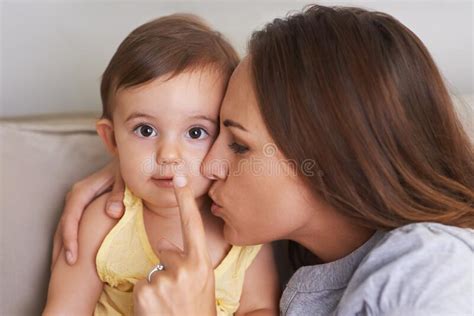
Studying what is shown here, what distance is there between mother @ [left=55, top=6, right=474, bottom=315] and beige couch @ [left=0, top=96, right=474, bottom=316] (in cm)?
32

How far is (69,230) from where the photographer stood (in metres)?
1.23

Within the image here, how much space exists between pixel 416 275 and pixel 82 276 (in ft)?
2.15

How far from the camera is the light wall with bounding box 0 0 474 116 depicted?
1.72m

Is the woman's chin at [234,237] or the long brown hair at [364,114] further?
the woman's chin at [234,237]

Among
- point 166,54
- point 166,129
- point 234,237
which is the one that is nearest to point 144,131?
point 166,129

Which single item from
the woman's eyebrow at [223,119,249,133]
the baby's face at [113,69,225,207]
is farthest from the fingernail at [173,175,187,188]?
the woman's eyebrow at [223,119,249,133]

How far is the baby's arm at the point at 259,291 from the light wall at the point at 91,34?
697 mm

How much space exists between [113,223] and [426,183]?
2.06ft

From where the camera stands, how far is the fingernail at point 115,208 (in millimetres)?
1266

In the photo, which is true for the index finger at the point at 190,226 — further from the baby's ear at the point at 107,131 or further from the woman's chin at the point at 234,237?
the baby's ear at the point at 107,131

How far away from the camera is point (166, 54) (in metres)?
1.16

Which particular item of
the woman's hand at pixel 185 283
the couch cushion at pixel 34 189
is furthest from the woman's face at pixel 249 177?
the couch cushion at pixel 34 189

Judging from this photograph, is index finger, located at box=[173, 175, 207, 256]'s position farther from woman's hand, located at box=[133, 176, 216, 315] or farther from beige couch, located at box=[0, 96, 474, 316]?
beige couch, located at box=[0, 96, 474, 316]

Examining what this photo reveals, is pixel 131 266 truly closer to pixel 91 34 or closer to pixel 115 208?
pixel 115 208
